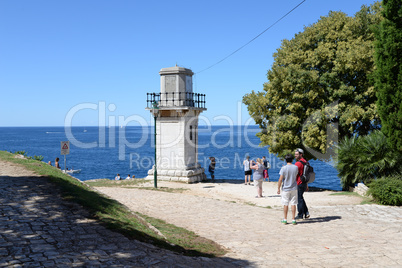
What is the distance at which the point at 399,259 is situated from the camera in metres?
6.50

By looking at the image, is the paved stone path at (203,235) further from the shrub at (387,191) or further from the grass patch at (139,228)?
the shrub at (387,191)

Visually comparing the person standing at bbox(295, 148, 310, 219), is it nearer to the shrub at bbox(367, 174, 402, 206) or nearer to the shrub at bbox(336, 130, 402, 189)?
the shrub at bbox(367, 174, 402, 206)

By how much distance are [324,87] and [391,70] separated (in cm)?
598

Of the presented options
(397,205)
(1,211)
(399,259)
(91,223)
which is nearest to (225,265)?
(91,223)

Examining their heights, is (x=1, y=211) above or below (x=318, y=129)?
below

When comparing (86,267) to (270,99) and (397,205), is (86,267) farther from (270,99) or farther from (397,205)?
(270,99)

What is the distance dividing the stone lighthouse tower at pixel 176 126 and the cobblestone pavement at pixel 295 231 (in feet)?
24.3

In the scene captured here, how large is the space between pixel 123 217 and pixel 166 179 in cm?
1323

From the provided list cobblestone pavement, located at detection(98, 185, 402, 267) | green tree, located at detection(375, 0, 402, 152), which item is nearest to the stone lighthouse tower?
cobblestone pavement, located at detection(98, 185, 402, 267)

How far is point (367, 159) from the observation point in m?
15.0

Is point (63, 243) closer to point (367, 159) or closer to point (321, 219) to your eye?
point (321, 219)

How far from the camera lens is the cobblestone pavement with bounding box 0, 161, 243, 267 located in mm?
5039

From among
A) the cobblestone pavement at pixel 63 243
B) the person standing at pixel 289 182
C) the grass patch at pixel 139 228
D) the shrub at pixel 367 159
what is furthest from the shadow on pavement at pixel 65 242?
the shrub at pixel 367 159

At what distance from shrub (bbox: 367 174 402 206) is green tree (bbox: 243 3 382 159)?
6.81 metres
